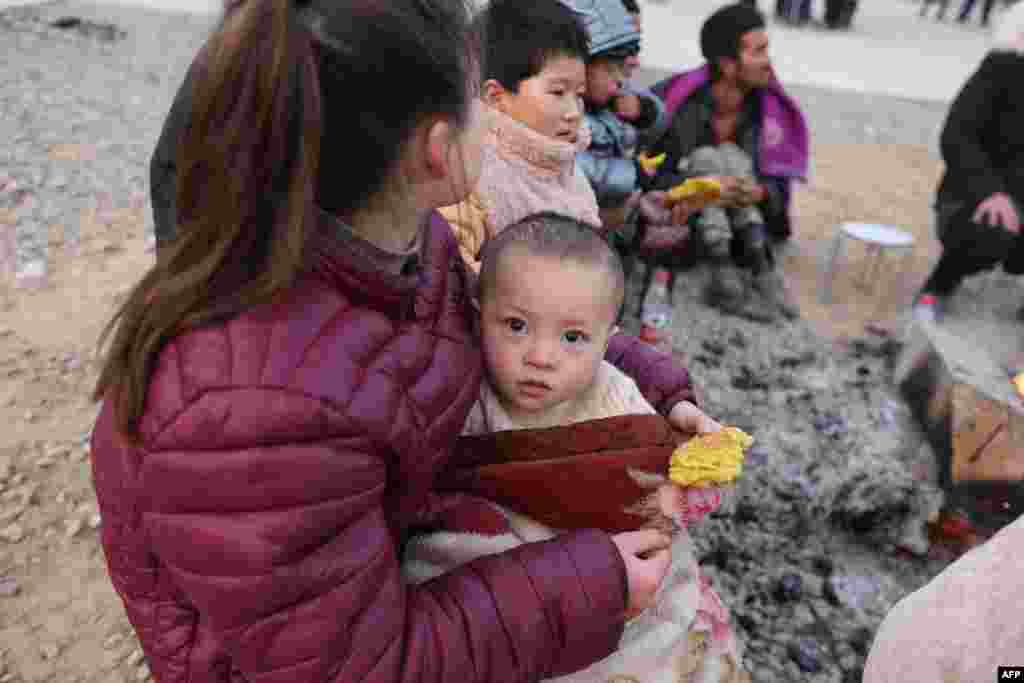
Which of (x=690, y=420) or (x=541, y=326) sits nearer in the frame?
(x=541, y=326)

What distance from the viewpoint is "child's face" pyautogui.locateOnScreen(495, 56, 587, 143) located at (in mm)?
2354

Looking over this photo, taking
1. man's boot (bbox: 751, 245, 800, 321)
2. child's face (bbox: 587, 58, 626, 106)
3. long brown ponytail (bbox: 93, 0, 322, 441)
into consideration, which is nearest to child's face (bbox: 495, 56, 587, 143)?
child's face (bbox: 587, 58, 626, 106)

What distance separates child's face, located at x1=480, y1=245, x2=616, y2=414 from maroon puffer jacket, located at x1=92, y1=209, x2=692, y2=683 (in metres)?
0.26

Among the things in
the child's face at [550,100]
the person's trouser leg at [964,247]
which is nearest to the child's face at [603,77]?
the child's face at [550,100]

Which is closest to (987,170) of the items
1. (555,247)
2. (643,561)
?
(555,247)

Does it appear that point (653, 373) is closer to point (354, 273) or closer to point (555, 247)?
point (555, 247)

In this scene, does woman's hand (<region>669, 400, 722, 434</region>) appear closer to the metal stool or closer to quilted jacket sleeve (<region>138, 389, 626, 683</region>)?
quilted jacket sleeve (<region>138, 389, 626, 683</region>)

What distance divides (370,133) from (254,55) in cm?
20

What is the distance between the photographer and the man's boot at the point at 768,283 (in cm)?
582

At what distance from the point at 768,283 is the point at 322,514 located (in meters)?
5.39

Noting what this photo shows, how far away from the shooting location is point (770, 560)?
3.37 meters

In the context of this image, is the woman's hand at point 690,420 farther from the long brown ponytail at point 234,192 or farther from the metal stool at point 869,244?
the metal stool at point 869,244

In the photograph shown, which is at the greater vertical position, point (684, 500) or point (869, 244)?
point (684, 500)

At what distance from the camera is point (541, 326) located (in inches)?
64.8
